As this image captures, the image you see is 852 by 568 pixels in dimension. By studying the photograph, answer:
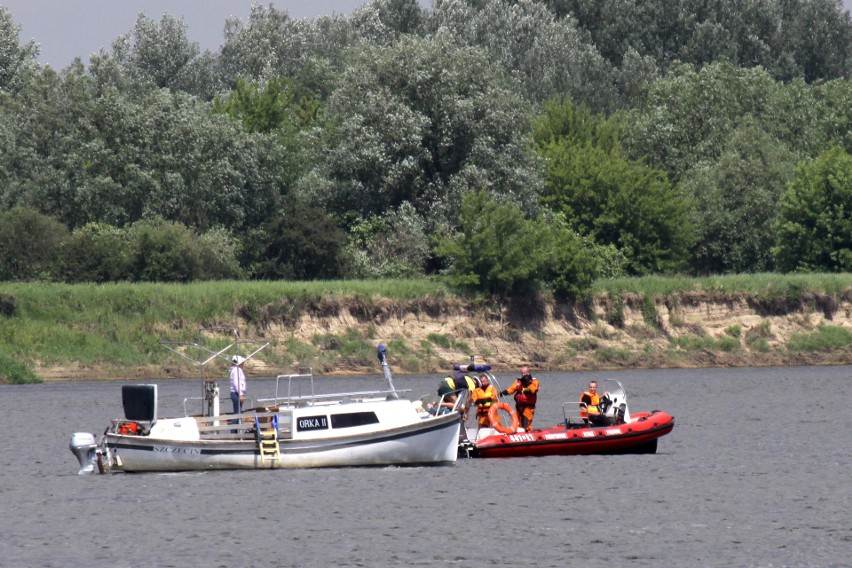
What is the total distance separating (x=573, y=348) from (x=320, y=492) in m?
47.9

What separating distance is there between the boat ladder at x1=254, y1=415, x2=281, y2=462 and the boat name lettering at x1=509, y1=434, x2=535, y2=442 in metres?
6.27

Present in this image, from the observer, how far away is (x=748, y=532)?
32812 mm

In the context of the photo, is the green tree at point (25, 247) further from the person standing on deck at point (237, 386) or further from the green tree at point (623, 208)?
the person standing on deck at point (237, 386)

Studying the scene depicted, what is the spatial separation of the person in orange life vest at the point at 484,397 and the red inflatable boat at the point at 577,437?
382 millimetres

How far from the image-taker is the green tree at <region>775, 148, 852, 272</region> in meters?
92.8

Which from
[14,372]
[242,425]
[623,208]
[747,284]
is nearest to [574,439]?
[242,425]

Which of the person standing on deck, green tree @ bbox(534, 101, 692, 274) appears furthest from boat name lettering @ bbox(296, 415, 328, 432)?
green tree @ bbox(534, 101, 692, 274)

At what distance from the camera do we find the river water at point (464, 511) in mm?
30812

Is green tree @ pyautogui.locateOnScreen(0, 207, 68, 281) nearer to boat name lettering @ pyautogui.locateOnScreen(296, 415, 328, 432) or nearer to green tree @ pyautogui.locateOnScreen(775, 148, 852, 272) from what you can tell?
green tree @ pyautogui.locateOnScreen(775, 148, 852, 272)

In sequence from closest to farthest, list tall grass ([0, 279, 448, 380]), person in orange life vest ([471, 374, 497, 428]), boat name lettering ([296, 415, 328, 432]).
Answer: boat name lettering ([296, 415, 328, 432]), person in orange life vest ([471, 374, 497, 428]), tall grass ([0, 279, 448, 380])

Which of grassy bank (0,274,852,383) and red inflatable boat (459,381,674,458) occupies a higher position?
grassy bank (0,274,852,383)

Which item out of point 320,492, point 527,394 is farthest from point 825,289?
point 320,492

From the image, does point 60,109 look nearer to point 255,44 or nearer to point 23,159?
point 23,159

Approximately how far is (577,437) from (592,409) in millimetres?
951
